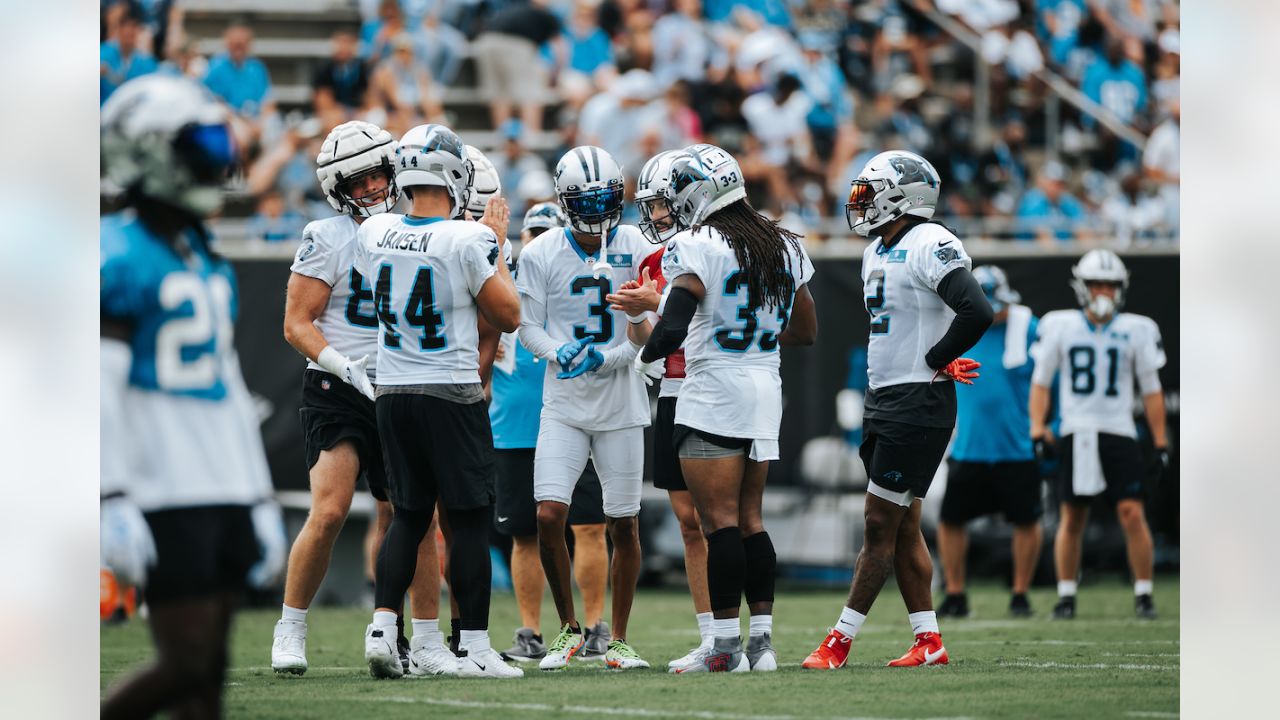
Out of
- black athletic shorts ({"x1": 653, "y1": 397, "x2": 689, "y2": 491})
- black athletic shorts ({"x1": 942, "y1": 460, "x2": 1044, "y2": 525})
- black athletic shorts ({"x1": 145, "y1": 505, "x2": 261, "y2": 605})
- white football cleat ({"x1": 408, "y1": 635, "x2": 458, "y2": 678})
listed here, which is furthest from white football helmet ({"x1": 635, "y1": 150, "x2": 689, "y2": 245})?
black athletic shorts ({"x1": 942, "y1": 460, "x2": 1044, "y2": 525})

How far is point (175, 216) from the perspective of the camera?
13.8ft

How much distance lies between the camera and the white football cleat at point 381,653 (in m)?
6.04

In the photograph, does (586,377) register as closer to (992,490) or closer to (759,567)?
(759,567)

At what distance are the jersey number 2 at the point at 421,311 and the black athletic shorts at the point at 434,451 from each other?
8.1 inches

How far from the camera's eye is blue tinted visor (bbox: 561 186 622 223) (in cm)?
680

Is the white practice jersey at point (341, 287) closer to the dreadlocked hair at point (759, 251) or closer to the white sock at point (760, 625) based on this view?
the dreadlocked hair at point (759, 251)

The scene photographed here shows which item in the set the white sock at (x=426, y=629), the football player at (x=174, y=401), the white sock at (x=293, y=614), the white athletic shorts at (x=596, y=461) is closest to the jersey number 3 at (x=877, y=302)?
the white athletic shorts at (x=596, y=461)

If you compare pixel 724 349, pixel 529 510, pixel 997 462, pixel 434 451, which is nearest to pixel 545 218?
pixel 529 510

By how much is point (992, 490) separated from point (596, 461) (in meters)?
3.73

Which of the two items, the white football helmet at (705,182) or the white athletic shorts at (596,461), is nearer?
the white football helmet at (705,182)

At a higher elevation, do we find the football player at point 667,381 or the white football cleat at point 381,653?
the football player at point 667,381

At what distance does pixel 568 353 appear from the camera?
22.0ft
